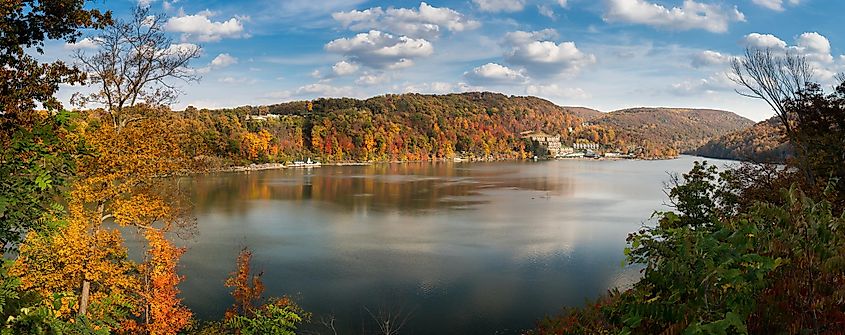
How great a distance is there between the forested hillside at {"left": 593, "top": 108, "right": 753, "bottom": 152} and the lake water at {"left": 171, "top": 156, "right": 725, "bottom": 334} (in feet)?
346

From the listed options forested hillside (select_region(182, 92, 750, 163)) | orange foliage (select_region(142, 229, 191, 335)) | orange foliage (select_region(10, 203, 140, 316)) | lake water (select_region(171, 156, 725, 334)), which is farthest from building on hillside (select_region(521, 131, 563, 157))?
orange foliage (select_region(10, 203, 140, 316))

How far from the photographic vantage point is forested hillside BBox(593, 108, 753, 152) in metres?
138

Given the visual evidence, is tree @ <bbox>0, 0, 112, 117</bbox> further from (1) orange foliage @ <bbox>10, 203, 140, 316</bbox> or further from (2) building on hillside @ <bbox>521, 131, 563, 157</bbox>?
(2) building on hillside @ <bbox>521, 131, 563, 157</bbox>

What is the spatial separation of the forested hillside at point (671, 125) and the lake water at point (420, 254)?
105 m

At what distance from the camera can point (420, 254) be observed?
53.8 ft

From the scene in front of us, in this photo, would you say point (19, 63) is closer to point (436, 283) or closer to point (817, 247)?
point (817, 247)

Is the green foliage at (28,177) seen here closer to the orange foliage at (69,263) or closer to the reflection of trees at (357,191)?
the orange foliage at (69,263)

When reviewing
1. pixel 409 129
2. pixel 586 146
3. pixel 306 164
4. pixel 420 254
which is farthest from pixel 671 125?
pixel 420 254

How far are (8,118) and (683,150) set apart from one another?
5918 inches

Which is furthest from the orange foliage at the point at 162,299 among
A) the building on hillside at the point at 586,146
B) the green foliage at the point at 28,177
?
the building on hillside at the point at 586,146

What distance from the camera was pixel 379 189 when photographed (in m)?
37.0

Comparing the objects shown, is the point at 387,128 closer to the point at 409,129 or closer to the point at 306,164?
the point at 409,129

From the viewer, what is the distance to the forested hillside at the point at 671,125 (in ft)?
452

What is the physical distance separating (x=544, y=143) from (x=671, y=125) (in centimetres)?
7491
